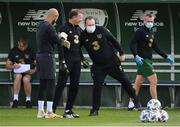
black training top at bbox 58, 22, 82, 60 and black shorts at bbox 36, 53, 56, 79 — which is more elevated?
black training top at bbox 58, 22, 82, 60

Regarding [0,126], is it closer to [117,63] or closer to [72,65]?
[72,65]

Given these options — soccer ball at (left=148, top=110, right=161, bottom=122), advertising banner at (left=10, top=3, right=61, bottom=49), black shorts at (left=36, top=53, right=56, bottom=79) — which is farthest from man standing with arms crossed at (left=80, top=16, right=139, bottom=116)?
advertising banner at (left=10, top=3, right=61, bottom=49)

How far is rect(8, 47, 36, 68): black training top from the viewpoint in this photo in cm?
1811

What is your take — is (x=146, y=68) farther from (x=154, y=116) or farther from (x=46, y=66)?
(x=154, y=116)

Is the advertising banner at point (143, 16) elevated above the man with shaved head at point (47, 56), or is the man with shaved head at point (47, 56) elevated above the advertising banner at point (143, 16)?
the advertising banner at point (143, 16)

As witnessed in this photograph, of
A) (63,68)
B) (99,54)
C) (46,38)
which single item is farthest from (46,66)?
(99,54)

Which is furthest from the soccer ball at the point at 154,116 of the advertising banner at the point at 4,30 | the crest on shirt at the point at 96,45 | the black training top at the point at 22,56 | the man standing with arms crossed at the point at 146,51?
the advertising banner at the point at 4,30

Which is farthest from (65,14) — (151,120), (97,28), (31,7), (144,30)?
(151,120)

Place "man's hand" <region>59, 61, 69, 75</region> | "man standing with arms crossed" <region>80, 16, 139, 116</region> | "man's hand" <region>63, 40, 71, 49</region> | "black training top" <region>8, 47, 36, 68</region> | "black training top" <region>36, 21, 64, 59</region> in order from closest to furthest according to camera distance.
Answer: "black training top" <region>36, 21, 64, 59</region> → "man's hand" <region>63, 40, 71, 49</region> → "man's hand" <region>59, 61, 69, 75</region> → "man standing with arms crossed" <region>80, 16, 139, 116</region> → "black training top" <region>8, 47, 36, 68</region>

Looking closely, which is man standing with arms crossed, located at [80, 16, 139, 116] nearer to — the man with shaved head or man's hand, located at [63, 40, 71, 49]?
man's hand, located at [63, 40, 71, 49]

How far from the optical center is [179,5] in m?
18.1

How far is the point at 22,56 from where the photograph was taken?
18188 millimetres

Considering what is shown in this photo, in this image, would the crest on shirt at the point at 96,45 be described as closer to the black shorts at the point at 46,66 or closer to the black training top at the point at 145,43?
the black shorts at the point at 46,66

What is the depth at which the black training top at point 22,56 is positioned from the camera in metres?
18.1
